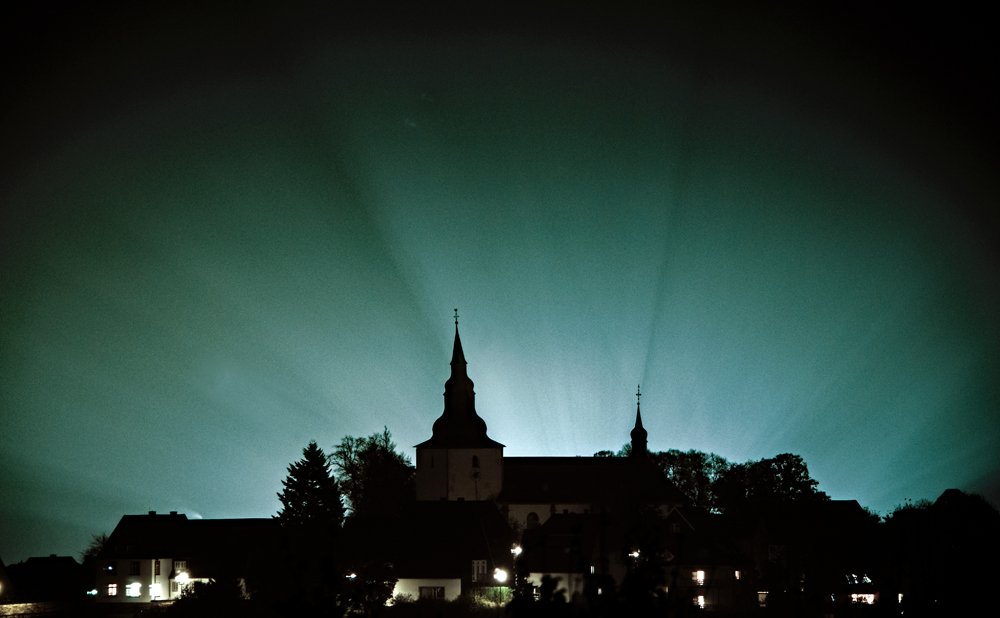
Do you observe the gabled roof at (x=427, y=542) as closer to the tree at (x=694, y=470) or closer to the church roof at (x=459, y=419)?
the church roof at (x=459, y=419)

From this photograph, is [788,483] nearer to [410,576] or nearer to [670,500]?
[670,500]

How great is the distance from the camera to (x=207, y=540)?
85.9 metres

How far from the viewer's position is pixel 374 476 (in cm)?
11169

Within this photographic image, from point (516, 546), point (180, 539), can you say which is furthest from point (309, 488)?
point (516, 546)

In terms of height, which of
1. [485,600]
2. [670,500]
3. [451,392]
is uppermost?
[451,392]

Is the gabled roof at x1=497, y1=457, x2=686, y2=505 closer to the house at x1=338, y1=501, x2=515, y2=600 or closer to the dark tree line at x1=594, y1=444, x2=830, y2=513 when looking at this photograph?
the dark tree line at x1=594, y1=444, x2=830, y2=513

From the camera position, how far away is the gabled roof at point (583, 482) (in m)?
114

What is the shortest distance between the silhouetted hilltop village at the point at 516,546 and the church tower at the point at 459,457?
160mm

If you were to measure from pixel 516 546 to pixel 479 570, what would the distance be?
10483mm

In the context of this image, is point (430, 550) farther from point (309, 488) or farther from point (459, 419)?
point (459, 419)

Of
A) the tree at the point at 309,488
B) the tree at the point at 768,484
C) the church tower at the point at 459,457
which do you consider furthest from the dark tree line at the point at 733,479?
the tree at the point at 309,488

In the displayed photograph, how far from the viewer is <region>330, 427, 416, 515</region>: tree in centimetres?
10750

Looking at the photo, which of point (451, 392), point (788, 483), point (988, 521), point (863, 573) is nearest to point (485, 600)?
point (863, 573)

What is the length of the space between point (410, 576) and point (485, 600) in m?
6.41
